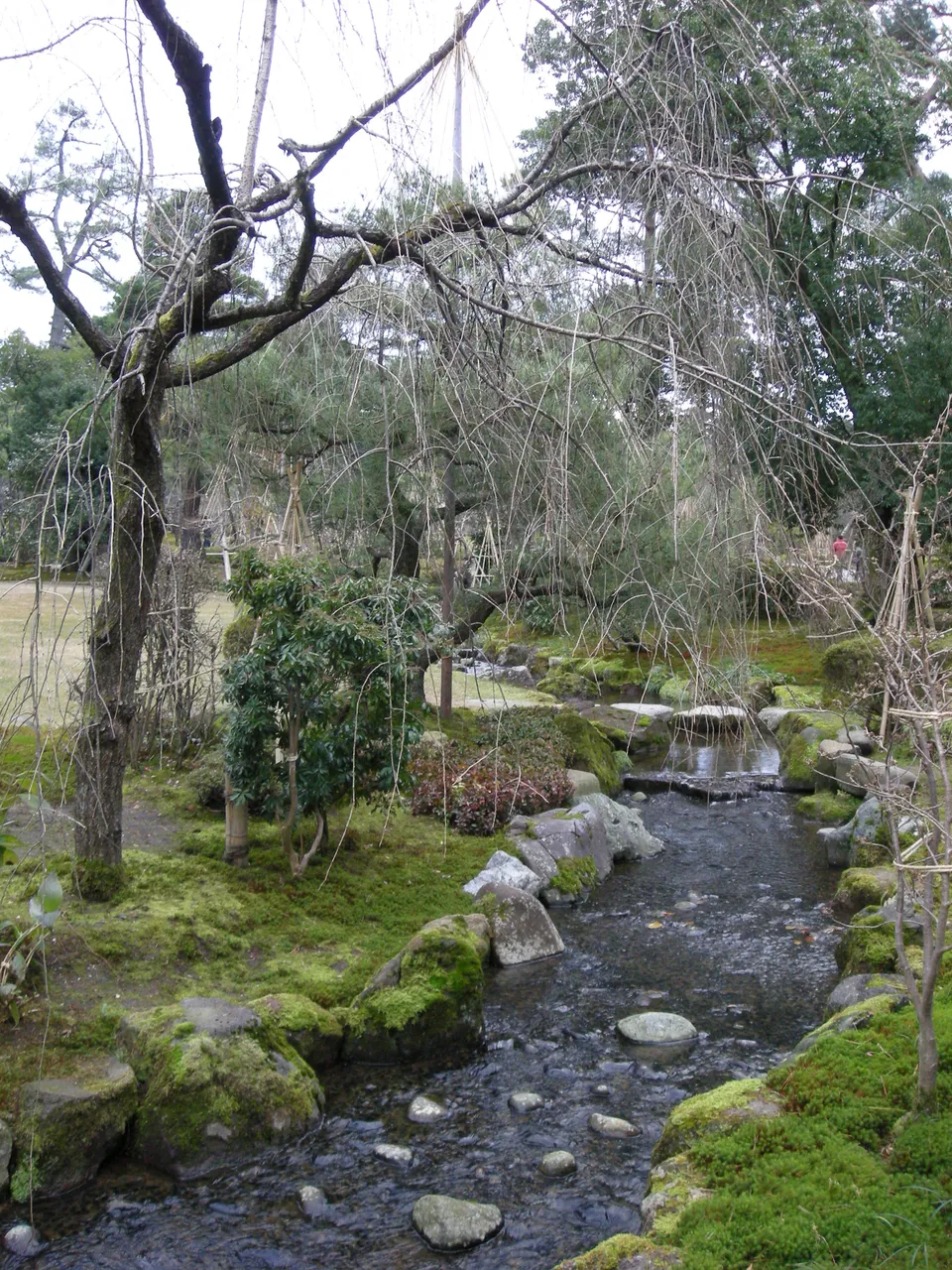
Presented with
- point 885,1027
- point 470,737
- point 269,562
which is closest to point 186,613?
point 269,562

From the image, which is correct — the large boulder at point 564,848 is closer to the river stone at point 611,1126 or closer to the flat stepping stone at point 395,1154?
the river stone at point 611,1126

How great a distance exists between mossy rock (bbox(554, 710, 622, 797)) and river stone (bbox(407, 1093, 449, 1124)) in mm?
5836

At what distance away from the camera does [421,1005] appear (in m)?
4.74

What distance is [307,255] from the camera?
3.88 m

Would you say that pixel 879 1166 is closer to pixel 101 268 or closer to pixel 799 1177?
pixel 799 1177

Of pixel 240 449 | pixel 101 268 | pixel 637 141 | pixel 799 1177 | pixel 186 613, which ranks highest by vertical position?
pixel 637 141

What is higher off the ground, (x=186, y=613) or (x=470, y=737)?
(x=186, y=613)

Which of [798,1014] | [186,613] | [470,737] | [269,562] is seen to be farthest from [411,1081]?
[470,737]

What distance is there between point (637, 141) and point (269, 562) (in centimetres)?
364

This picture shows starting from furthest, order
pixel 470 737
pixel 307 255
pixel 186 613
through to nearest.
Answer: pixel 470 737
pixel 186 613
pixel 307 255

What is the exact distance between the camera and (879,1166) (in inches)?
107

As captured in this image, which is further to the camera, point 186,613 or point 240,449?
point 186,613

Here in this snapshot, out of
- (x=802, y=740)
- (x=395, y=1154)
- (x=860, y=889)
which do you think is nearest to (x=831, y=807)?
(x=802, y=740)

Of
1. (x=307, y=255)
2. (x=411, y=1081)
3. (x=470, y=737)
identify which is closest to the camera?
(x=307, y=255)
